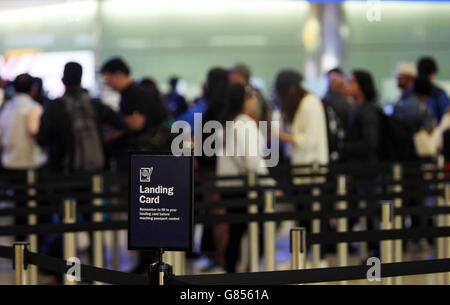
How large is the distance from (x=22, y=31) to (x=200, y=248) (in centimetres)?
813

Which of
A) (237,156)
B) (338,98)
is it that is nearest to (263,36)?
(338,98)

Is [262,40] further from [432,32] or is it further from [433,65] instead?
[433,65]

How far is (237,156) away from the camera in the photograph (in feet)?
22.3

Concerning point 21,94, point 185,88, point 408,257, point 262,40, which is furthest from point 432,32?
point 21,94

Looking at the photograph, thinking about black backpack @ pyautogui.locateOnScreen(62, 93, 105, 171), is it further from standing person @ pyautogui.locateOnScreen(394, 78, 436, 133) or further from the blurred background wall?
the blurred background wall

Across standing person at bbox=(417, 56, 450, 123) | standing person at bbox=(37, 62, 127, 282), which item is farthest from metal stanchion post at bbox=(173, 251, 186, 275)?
standing person at bbox=(417, 56, 450, 123)

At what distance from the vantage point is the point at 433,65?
32.0 feet

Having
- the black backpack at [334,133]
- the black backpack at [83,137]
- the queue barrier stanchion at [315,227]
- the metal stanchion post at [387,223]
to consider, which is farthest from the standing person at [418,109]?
the metal stanchion post at [387,223]

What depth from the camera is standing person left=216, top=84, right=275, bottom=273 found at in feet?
21.9

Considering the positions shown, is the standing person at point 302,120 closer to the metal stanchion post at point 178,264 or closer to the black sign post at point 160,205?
the metal stanchion post at point 178,264

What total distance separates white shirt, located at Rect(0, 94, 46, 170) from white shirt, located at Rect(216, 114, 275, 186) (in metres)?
1.84

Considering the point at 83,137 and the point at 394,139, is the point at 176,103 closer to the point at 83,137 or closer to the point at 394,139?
the point at 394,139

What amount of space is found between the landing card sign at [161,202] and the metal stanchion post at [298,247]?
84 cm

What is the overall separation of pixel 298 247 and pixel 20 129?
14.7ft
